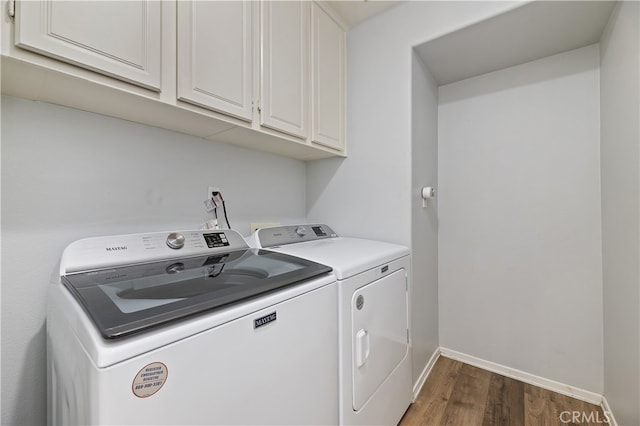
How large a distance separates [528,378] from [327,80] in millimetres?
2415

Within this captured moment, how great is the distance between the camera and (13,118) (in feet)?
2.97

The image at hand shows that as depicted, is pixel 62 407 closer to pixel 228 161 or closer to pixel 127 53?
pixel 127 53

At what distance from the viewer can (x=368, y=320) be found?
1162 millimetres

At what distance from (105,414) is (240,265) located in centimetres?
61

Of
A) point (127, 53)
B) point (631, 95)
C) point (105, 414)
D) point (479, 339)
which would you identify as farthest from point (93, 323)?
point (479, 339)

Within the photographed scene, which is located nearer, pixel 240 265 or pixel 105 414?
pixel 105 414

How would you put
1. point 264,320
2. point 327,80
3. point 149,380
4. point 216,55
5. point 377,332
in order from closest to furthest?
point 149,380 < point 264,320 < point 216,55 < point 377,332 < point 327,80

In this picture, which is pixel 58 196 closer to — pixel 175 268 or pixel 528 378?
pixel 175 268

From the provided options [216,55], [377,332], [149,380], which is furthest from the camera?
[377,332]

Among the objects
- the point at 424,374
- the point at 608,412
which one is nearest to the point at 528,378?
the point at 608,412

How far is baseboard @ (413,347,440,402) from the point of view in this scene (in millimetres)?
1684

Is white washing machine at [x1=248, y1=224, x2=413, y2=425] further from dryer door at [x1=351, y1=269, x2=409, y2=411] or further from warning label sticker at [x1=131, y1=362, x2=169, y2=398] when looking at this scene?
warning label sticker at [x1=131, y1=362, x2=169, y2=398]

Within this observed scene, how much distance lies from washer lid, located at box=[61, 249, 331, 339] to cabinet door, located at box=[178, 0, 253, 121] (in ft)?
2.12

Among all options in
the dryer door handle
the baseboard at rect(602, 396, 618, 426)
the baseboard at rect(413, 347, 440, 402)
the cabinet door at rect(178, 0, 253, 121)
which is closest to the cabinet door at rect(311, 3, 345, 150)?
the cabinet door at rect(178, 0, 253, 121)
